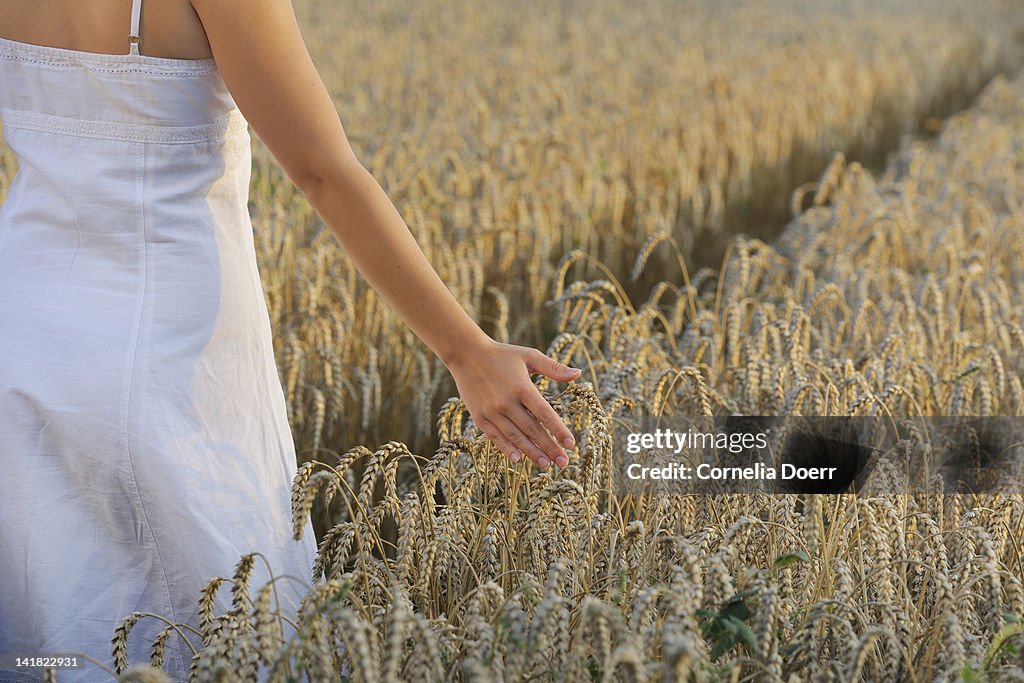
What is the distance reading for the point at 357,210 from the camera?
4.46 ft

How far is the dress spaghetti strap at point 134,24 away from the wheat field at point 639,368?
577 millimetres

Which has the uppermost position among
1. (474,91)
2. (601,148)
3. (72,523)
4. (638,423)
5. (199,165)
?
(474,91)

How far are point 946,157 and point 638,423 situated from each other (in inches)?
170

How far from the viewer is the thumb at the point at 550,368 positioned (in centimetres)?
140

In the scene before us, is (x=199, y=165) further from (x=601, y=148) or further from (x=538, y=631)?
(x=601, y=148)

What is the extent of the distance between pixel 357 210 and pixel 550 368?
315 millimetres

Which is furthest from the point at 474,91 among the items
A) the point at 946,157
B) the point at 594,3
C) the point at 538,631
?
the point at 594,3

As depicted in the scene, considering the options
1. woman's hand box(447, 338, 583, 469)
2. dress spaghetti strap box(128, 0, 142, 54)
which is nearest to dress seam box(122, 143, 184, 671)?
dress spaghetti strap box(128, 0, 142, 54)

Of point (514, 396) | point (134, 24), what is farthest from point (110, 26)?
point (514, 396)

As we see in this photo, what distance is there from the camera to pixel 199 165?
1442 mm

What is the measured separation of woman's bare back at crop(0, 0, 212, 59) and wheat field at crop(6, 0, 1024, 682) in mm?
565

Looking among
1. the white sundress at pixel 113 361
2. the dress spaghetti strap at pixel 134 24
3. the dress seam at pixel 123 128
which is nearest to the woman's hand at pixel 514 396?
the white sundress at pixel 113 361

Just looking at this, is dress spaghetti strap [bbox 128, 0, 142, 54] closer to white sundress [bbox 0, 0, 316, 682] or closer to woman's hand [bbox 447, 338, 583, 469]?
white sundress [bbox 0, 0, 316, 682]

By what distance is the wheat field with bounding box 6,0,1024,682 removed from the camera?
1275mm
